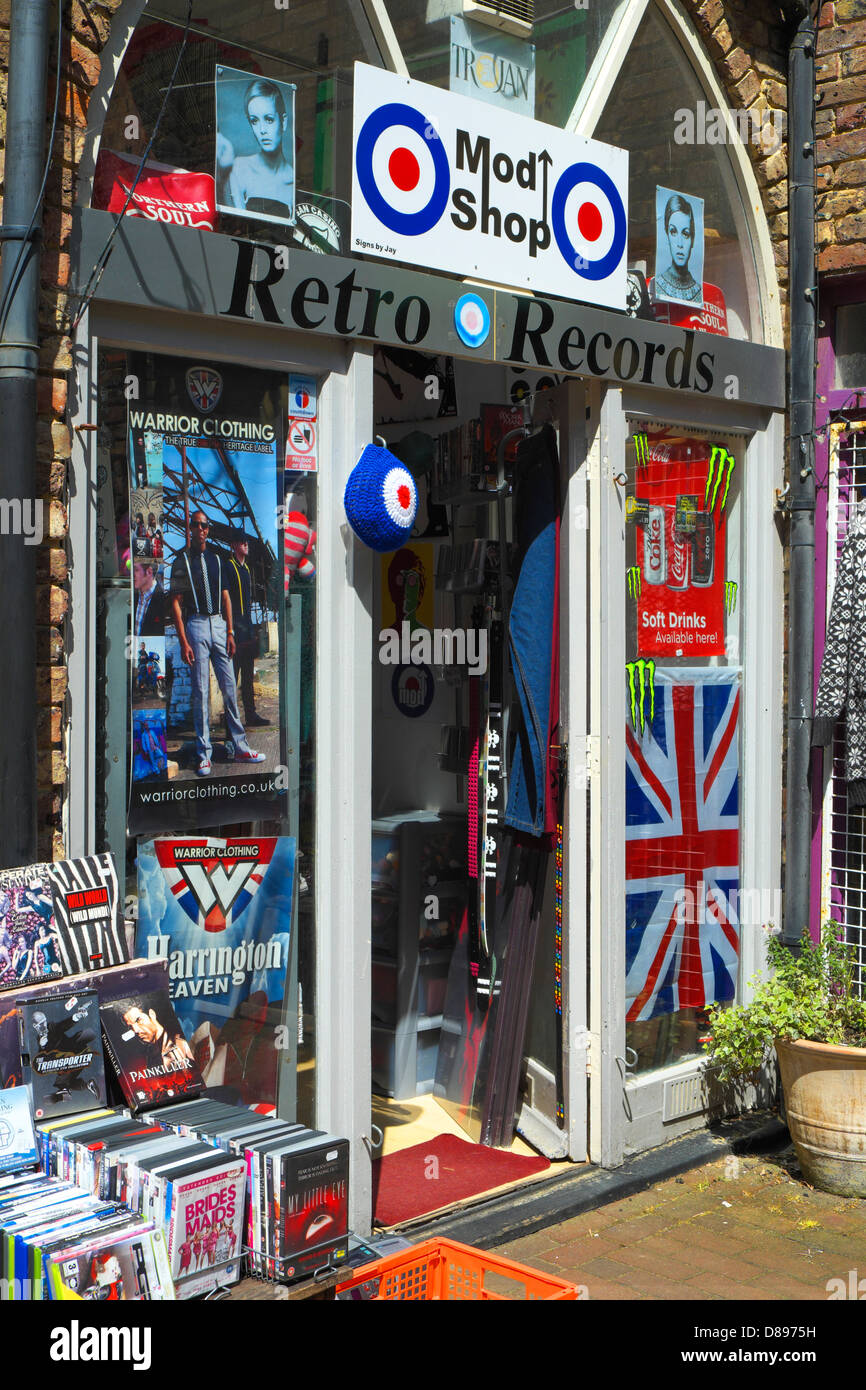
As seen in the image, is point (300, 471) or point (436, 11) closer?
point (300, 471)

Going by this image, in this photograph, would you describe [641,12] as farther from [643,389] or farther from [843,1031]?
[843,1031]

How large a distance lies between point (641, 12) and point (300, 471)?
247 cm

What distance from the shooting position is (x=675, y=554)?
17.8 ft

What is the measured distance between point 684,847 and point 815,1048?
0.93 metres

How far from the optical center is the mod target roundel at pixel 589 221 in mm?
4770

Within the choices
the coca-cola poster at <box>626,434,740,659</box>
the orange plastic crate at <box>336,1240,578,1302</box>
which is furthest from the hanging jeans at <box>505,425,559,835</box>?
the orange plastic crate at <box>336,1240,578,1302</box>

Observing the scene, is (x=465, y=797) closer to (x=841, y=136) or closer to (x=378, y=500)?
(x=378, y=500)

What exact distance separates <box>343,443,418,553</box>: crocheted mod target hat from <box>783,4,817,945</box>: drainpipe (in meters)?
2.17

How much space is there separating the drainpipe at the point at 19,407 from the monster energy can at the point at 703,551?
3056 mm

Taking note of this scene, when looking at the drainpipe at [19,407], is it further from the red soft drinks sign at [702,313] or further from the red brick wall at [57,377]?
the red soft drinks sign at [702,313]

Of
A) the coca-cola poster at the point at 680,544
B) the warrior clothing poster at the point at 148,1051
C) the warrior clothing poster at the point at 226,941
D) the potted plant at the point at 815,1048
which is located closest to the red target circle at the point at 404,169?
the coca-cola poster at the point at 680,544

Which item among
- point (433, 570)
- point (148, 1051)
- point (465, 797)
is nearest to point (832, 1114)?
point (465, 797)

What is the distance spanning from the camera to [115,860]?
3.65 meters
